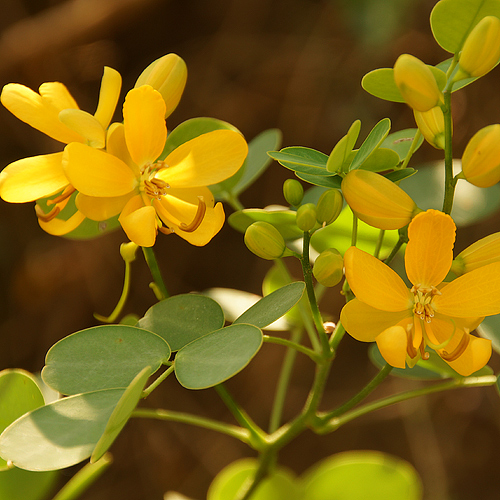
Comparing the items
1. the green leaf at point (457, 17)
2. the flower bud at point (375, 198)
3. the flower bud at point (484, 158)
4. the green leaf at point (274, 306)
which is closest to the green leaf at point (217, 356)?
the green leaf at point (274, 306)

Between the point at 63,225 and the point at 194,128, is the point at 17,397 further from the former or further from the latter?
the point at 194,128

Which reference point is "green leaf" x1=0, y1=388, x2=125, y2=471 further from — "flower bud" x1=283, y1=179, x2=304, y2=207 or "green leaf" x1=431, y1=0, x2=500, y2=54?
"green leaf" x1=431, y1=0, x2=500, y2=54

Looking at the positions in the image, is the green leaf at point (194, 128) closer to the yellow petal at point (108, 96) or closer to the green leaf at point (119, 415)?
the yellow petal at point (108, 96)

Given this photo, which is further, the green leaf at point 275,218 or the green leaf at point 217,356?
the green leaf at point 275,218

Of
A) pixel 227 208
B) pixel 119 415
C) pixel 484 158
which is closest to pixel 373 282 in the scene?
pixel 484 158

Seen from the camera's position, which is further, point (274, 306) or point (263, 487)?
point (263, 487)
